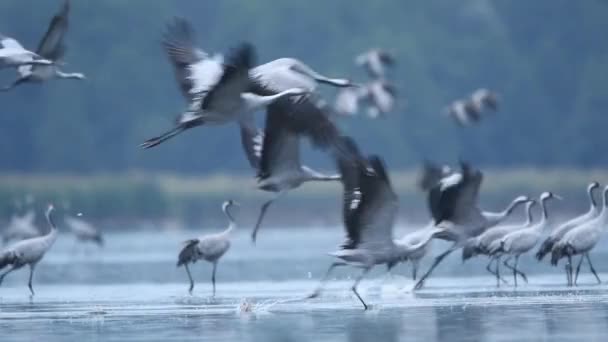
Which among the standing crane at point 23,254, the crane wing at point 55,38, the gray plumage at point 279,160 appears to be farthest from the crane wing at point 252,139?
the standing crane at point 23,254

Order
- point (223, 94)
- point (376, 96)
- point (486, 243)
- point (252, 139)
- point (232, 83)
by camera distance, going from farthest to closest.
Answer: point (376, 96) → point (486, 243) → point (252, 139) → point (223, 94) → point (232, 83)

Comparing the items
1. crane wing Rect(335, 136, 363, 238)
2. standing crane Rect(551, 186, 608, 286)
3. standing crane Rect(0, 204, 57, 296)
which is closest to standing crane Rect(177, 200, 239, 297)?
standing crane Rect(0, 204, 57, 296)

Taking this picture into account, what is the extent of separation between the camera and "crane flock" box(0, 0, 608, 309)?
18.7 meters

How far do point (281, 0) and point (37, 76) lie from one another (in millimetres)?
65629

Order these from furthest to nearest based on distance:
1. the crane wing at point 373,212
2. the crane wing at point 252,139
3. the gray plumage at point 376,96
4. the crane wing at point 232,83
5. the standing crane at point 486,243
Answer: the gray plumage at point 376,96
the standing crane at point 486,243
the crane wing at point 252,139
the crane wing at point 232,83
the crane wing at point 373,212

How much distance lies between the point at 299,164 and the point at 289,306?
1736 millimetres

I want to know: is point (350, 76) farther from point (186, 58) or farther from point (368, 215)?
point (368, 215)

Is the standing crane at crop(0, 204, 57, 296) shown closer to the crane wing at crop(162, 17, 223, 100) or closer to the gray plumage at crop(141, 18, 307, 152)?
the crane wing at crop(162, 17, 223, 100)

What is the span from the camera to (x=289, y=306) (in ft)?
64.3

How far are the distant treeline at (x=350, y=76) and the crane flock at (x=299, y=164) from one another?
160 ft

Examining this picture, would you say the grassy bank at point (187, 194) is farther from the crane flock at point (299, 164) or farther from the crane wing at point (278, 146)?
the crane wing at point (278, 146)

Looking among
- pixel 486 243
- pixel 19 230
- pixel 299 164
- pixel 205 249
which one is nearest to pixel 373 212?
pixel 299 164

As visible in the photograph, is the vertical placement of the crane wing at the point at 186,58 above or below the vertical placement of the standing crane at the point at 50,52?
below

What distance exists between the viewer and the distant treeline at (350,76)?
77750 millimetres
